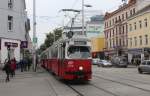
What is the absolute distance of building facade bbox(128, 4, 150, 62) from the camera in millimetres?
73500

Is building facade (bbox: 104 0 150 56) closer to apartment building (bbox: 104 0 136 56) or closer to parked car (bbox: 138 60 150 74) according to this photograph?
apartment building (bbox: 104 0 136 56)

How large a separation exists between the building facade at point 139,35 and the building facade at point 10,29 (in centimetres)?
2829

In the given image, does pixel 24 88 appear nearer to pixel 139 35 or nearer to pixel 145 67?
pixel 145 67

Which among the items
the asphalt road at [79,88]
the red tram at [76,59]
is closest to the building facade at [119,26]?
the asphalt road at [79,88]

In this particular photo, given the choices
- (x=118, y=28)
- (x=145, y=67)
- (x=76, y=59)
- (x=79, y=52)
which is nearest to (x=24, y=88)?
(x=76, y=59)

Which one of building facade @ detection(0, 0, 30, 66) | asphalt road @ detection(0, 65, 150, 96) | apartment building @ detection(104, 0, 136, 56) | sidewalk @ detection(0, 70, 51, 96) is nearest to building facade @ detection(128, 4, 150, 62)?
apartment building @ detection(104, 0, 136, 56)

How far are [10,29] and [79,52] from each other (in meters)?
25.3

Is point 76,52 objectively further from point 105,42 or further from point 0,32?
point 105,42

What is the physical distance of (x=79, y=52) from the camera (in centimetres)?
2659

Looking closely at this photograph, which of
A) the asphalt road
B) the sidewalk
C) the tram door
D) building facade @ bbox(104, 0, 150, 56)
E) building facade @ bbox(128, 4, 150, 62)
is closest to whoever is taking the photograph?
the asphalt road

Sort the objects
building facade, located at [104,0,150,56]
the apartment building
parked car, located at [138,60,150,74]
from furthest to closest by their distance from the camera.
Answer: the apartment building, building facade, located at [104,0,150,56], parked car, located at [138,60,150,74]

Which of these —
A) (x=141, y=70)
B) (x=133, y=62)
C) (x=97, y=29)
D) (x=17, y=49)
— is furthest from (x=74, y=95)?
(x=97, y=29)

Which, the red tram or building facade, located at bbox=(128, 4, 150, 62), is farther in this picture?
building facade, located at bbox=(128, 4, 150, 62)

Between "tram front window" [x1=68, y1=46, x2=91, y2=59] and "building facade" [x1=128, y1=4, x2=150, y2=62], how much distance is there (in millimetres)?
46627
